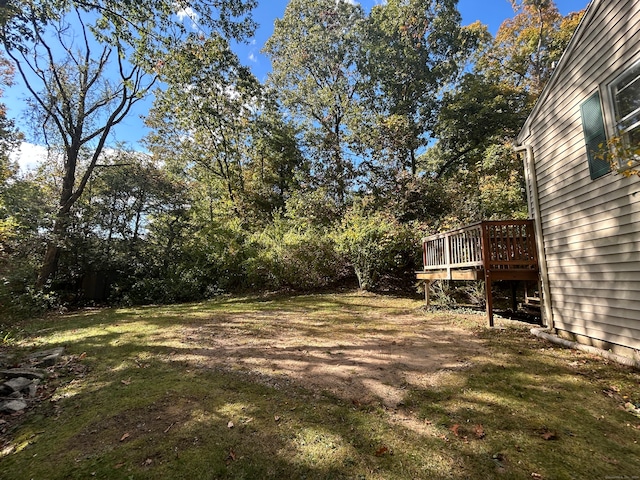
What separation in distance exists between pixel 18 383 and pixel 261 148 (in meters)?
16.4

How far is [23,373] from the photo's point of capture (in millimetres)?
3873

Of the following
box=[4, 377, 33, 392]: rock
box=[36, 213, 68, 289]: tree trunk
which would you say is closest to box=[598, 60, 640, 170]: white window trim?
box=[4, 377, 33, 392]: rock

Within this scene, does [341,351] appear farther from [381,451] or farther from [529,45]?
[529,45]

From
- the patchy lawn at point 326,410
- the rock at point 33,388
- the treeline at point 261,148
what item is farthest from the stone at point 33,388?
the treeline at point 261,148

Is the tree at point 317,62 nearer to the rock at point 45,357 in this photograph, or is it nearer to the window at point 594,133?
the window at point 594,133

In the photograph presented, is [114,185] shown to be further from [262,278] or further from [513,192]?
[513,192]

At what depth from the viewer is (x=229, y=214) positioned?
1636 centimetres

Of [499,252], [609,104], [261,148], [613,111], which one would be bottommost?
[499,252]

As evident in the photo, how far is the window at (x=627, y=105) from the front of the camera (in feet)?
12.9

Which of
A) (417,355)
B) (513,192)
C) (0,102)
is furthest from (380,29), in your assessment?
(417,355)

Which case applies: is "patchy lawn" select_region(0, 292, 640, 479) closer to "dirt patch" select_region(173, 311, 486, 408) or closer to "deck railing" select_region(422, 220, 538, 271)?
"dirt patch" select_region(173, 311, 486, 408)

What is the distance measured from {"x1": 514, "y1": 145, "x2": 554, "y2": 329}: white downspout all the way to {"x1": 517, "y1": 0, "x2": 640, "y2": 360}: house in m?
0.02

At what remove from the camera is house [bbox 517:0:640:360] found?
3.95 metres

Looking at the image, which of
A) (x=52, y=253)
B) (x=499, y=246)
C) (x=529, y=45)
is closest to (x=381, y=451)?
(x=499, y=246)
